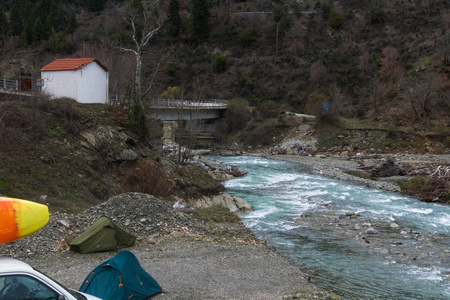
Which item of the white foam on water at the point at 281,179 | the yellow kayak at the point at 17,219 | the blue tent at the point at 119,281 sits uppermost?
the yellow kayak at the point at 17,219

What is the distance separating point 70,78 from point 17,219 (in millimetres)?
21931

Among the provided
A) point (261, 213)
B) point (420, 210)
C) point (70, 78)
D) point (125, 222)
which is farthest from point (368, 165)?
point (125, 222)

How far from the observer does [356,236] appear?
15.8 metres

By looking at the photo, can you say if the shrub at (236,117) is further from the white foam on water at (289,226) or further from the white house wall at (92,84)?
the white foam on water at (289,226)

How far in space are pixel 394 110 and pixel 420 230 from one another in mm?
35364

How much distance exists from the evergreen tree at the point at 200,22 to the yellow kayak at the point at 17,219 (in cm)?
8205

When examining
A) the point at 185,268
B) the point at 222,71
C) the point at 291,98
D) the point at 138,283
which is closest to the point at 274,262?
the point at 185,268

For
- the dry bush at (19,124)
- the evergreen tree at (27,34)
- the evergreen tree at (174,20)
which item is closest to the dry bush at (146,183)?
the dry bush at (19,124)

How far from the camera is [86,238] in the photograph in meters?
11.5

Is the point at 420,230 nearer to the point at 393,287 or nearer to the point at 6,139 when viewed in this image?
the point at 393,287

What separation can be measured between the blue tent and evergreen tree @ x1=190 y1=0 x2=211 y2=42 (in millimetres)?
79471

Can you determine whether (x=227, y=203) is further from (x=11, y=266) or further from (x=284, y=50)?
(x=284, y=50)

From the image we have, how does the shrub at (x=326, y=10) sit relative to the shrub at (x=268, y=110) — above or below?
above

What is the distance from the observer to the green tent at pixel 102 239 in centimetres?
1138
